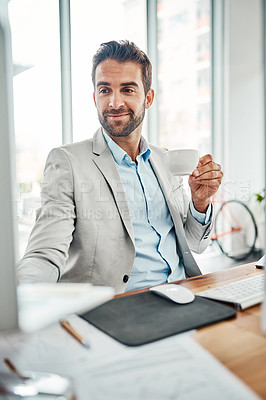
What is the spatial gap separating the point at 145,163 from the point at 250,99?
9.40 feet

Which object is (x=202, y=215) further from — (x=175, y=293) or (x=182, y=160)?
(x=175, y=293)

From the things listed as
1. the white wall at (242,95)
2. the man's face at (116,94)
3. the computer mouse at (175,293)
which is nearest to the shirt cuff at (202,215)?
the man's face at (116,94)

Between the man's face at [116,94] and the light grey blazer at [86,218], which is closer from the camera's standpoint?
the light grey blazer at [86,218]

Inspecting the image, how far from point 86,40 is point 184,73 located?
1.28 m

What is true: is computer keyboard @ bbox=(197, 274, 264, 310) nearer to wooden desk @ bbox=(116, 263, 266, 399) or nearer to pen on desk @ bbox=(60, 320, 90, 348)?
wooden desk @ bbox=(116, 263, 266, 399)

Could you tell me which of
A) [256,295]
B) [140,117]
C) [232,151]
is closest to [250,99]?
[232,151]

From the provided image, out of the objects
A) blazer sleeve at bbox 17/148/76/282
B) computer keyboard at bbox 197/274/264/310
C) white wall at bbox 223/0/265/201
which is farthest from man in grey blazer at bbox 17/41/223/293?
white wall at bbox 223/0/265/201

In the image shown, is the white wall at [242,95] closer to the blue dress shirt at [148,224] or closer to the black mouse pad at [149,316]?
the blue dress shirt at [148,224]

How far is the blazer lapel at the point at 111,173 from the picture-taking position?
52.6 inches

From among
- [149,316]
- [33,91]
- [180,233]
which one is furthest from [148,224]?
[33,91]

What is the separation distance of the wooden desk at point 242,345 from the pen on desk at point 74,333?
0.20 metres

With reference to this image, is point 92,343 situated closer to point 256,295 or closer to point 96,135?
point 256,295

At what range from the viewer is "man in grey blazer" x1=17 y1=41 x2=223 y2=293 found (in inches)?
50.9

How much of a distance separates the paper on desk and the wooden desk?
0.07ft
